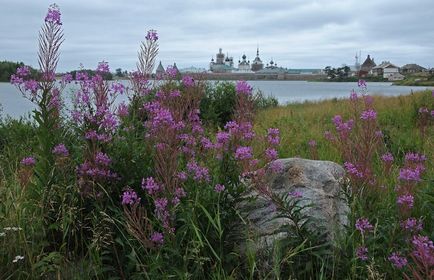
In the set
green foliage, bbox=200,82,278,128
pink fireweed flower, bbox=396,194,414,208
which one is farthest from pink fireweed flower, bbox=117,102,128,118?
green foliage, bbox=200,82,278,128

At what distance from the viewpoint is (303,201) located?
11.5 feet

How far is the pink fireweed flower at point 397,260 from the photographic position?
2.58 m

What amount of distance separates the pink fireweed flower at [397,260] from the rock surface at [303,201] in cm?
49

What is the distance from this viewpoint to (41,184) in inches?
131

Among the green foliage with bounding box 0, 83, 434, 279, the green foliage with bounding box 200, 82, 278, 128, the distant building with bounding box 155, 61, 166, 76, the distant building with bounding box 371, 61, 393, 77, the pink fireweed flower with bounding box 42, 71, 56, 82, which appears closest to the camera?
the green foliage with bounding box 0, 83, 434, 279

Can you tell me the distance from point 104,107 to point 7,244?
3.98 ft

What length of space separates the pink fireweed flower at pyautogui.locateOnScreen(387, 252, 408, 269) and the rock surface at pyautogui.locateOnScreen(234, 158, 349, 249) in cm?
49

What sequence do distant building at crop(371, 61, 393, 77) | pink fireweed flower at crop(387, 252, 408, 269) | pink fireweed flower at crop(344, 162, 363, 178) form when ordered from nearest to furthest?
pink fireweed flower at crop(387, 252, 408, 269) < pink fireweed flower at crop(344, 162, 363, 178) < distant building at crop(371, 61, 393, 77)

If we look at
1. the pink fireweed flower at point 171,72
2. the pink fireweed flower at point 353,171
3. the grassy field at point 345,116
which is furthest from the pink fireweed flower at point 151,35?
the grassy field at point 345,116

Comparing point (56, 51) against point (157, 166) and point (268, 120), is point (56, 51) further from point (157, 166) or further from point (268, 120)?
point (268, 120)

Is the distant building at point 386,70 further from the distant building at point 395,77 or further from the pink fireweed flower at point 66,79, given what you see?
the pink fireweed flower at point 66,79

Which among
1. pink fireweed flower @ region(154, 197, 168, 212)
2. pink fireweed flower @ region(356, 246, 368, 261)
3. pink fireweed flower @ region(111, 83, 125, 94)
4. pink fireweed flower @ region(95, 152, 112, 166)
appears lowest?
pink fireweed flower @ region(356, 246, 368, 261)

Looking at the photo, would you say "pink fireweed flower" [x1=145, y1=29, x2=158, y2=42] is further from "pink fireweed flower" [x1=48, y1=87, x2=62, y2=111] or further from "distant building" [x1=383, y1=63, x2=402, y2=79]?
"distant building" [x1=383, y1=63, x2=402, y2=79]

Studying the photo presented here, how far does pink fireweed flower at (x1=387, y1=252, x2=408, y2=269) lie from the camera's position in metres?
2.58
